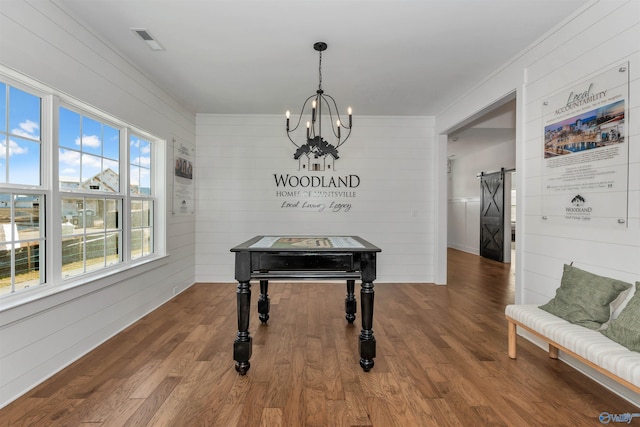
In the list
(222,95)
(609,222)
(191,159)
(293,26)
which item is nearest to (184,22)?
(293,26)

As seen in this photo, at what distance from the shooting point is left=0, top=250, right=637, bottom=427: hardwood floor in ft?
6.24

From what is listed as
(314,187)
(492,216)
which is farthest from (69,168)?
(492,216)

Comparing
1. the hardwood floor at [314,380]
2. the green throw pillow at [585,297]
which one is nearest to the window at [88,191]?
the hardwood floor at [314,380]

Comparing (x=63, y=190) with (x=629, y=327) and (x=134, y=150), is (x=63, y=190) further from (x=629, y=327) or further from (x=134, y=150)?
(x=629, y=327)

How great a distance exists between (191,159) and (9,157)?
120 inches

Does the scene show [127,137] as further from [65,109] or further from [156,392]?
[156,392]

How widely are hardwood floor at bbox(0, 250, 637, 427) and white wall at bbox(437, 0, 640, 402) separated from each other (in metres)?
0.53

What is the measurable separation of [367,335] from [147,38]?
325 centimetres

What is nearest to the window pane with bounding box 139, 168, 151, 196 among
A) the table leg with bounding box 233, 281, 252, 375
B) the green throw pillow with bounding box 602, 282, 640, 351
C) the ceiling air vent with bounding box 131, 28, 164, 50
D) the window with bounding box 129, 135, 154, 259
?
the window with bounding box 129, 135, 154, 259

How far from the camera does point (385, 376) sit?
2.37 metres

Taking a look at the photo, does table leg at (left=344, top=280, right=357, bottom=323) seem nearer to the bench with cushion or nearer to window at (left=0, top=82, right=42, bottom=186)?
the bench with cushion

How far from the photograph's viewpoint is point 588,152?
2391 millimetres

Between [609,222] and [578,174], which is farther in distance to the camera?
[578,174]

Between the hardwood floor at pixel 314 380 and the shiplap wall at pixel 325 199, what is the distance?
178 cm
